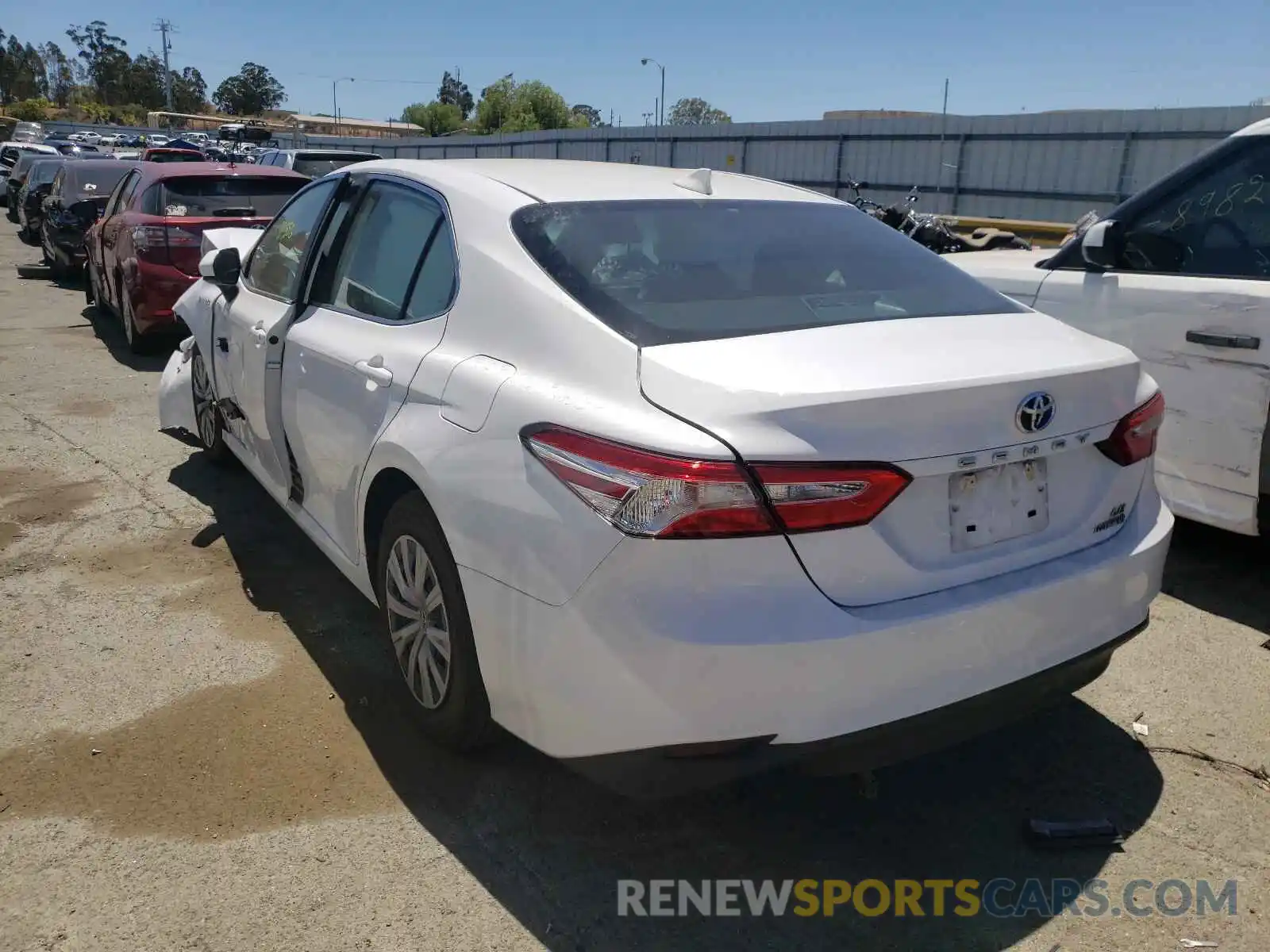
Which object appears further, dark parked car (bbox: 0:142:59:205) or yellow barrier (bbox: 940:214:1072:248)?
dark parked car (bbox: 0:142:59:205)

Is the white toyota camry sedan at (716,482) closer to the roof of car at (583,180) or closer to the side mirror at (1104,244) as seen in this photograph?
the roof of car at (583,180)

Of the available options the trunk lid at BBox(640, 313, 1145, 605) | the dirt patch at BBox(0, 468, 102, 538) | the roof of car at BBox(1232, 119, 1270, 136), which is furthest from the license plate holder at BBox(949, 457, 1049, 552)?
the dirt patch at BBox(0, 468, 102, 538)

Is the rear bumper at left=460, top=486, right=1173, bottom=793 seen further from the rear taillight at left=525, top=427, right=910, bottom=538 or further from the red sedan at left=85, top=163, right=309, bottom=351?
the red sedan at left=85, top=163, right=309, bottom=351

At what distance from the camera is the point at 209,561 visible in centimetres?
456

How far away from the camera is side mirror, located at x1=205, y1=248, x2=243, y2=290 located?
4.58 metres

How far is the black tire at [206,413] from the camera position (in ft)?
17.0

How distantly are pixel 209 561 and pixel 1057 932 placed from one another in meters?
3.67

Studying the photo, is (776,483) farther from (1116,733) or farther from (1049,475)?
(1116,733)

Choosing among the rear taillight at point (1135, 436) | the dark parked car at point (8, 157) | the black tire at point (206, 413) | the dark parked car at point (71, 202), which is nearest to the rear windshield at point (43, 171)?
the dark parked car at point (71, 202)

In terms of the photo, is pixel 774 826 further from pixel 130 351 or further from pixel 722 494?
pixel 130 351

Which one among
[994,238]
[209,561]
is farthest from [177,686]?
[994,238]

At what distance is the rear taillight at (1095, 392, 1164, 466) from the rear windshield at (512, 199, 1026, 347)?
19.2 inches

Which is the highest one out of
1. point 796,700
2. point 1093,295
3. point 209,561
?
point 1093,295

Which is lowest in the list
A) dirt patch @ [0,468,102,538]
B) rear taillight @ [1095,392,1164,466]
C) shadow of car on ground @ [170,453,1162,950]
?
dirt patch @ [0,468,102,538]
